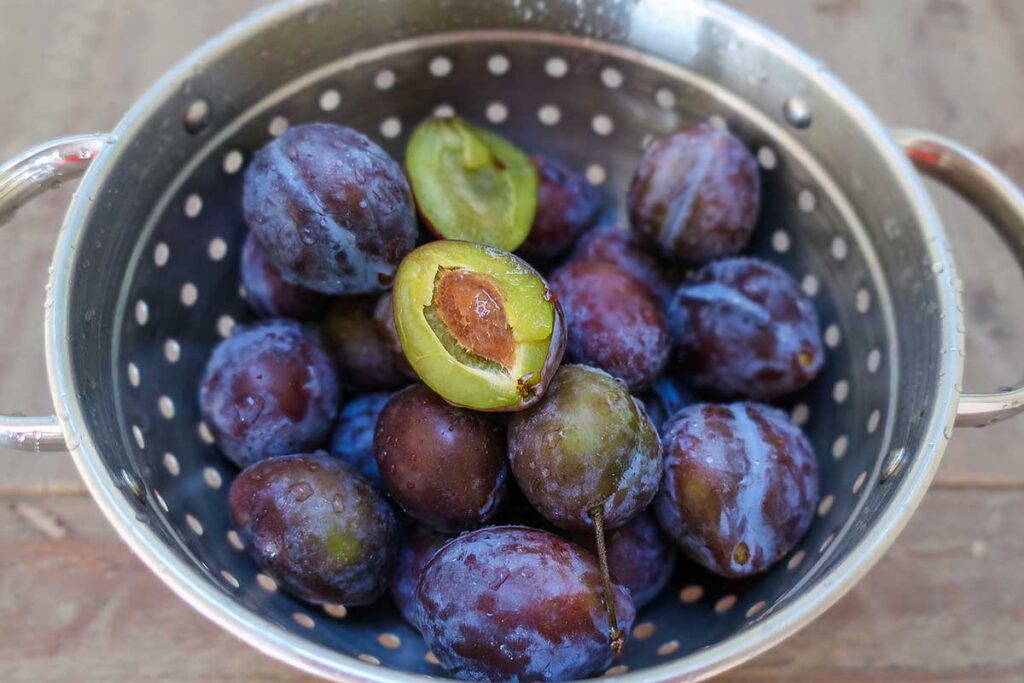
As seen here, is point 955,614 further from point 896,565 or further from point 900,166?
point 900,166

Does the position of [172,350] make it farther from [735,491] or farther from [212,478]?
[735,491]

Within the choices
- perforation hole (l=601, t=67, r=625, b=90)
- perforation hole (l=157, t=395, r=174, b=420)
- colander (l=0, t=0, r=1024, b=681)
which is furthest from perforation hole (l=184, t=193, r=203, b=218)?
perforation hole (l=601, t=67, r=625, b=90)

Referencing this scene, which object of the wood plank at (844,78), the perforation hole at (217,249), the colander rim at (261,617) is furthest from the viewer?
the wood plank at (844,78)

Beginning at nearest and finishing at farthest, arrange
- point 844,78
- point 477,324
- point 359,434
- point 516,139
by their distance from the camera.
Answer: point 477,324 < point 359,434 < point 516,139 < point 844,78

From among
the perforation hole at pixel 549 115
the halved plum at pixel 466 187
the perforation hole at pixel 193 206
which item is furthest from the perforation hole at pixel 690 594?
the perforation hole at pixel 193 206

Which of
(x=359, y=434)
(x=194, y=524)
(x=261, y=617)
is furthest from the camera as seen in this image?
(x=359, y=434)

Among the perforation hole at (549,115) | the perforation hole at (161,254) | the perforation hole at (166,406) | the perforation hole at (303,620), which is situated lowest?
the perforation hole at (303,620)

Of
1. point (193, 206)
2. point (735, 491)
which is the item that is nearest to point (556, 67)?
point (193, 206)

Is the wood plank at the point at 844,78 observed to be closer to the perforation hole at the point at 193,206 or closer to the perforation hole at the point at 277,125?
the perforation hole at the point at 193,206
